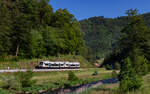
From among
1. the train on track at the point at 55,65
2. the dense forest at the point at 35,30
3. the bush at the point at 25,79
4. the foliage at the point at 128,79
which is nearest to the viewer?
the foliage at the point at 128,79

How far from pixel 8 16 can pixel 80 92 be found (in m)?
43.2

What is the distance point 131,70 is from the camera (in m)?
21.0

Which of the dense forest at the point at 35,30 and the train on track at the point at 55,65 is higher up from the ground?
the dense forest at the point at 35,30

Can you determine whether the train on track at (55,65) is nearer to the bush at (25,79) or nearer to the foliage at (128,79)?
the bush at (25,79)

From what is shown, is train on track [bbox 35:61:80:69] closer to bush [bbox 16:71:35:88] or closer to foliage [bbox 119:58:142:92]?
bush [bbox 16:71:35:88]

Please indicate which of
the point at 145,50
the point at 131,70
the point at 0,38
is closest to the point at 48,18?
the point at 0,38

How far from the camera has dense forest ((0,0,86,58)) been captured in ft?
179

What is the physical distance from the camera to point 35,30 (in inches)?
2594

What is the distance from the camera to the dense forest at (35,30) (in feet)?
179

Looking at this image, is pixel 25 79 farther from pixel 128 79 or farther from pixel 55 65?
pixel 55 65

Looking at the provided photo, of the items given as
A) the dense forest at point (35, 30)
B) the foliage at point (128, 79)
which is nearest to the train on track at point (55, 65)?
the dense forest at point (35, 30)

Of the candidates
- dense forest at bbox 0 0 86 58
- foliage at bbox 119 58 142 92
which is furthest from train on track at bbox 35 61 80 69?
foliage at bbox 119 58 142 92

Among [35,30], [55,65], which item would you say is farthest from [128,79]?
[35,30]

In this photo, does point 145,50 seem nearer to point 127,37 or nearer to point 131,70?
point 127,37
